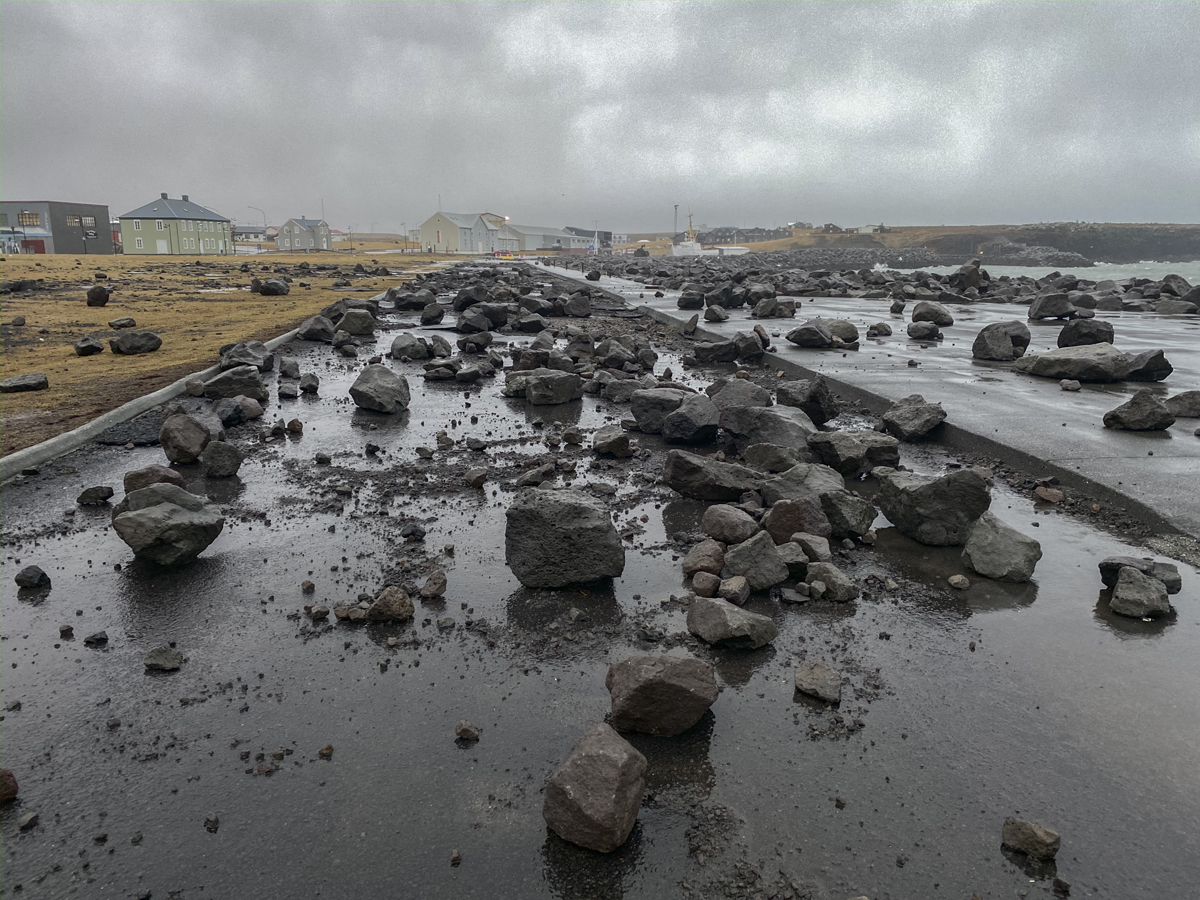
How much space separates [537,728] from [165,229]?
80.9m

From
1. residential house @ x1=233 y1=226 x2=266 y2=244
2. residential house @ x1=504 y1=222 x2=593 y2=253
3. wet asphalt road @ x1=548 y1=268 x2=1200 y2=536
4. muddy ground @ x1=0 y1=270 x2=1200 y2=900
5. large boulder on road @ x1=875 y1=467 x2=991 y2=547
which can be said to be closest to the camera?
muddy ground @ x1=0 y1=270 x2=1200 y2=900

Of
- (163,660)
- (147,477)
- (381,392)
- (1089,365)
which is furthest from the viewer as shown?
(1089,365)

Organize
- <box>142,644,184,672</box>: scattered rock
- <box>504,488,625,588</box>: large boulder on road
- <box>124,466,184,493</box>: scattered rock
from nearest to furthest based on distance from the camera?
<box>142,644,184,672</box>: scattered rock → <box>504,488,625,588</box>: large boulder on road → <box>124,466,184,493</box>: scattered rock

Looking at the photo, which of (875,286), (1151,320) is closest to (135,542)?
(1151,320)

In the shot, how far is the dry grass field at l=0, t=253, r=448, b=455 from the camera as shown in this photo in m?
7.52

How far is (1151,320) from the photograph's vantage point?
18172 mm

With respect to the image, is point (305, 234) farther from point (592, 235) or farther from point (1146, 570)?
point (1146, 570)

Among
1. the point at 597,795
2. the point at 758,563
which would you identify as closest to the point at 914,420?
the point at 758,563

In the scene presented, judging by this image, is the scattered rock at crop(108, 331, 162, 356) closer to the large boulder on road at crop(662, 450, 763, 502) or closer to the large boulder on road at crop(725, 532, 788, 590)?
the large boulder on road at crop(662, 450, 763, 502)

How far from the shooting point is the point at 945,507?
4543mm

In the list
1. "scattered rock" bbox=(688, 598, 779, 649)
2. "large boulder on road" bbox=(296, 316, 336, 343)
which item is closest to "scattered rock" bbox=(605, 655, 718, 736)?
"scattered rock" bbox=(688, 598, 779, 649)

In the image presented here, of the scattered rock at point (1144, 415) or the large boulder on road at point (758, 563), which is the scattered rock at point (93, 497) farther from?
the scattered rock at point (1144, 415)

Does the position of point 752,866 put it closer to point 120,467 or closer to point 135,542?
point 135,542

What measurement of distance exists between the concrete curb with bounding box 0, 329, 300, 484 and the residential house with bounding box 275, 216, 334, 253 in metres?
96.5
